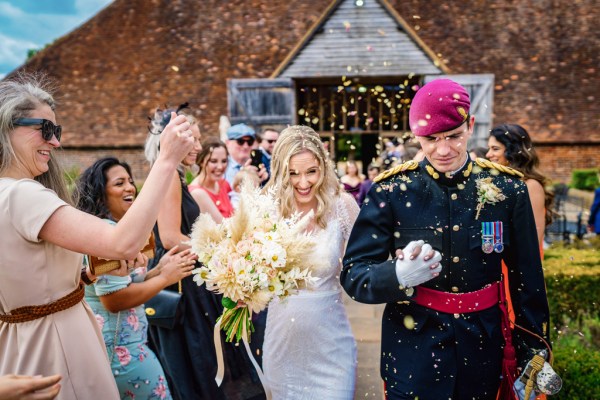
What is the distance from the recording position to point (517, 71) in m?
16.4

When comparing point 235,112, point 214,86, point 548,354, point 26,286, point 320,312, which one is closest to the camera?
point 26,286

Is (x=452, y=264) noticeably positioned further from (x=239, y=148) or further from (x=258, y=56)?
(x=258, y=56)

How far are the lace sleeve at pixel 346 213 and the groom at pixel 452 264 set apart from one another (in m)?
0.90

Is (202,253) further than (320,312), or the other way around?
(320,312)

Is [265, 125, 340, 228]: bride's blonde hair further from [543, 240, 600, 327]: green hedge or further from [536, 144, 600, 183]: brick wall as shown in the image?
[536, 144, 600, 183]: brick wall

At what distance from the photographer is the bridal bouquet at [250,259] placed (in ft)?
7.56

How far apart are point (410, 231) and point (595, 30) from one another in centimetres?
1822

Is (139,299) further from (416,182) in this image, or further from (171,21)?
(171,21)

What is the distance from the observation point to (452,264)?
222 cm

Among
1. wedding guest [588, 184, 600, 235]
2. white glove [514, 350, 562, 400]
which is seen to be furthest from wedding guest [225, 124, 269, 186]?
wedding guest [588, 184, 600, 235]

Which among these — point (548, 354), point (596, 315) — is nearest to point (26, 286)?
point (548, 354)

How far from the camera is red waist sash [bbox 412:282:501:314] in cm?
221

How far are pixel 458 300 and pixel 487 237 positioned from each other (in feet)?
1.02

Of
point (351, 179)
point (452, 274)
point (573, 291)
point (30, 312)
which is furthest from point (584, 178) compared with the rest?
point (30, 312)
